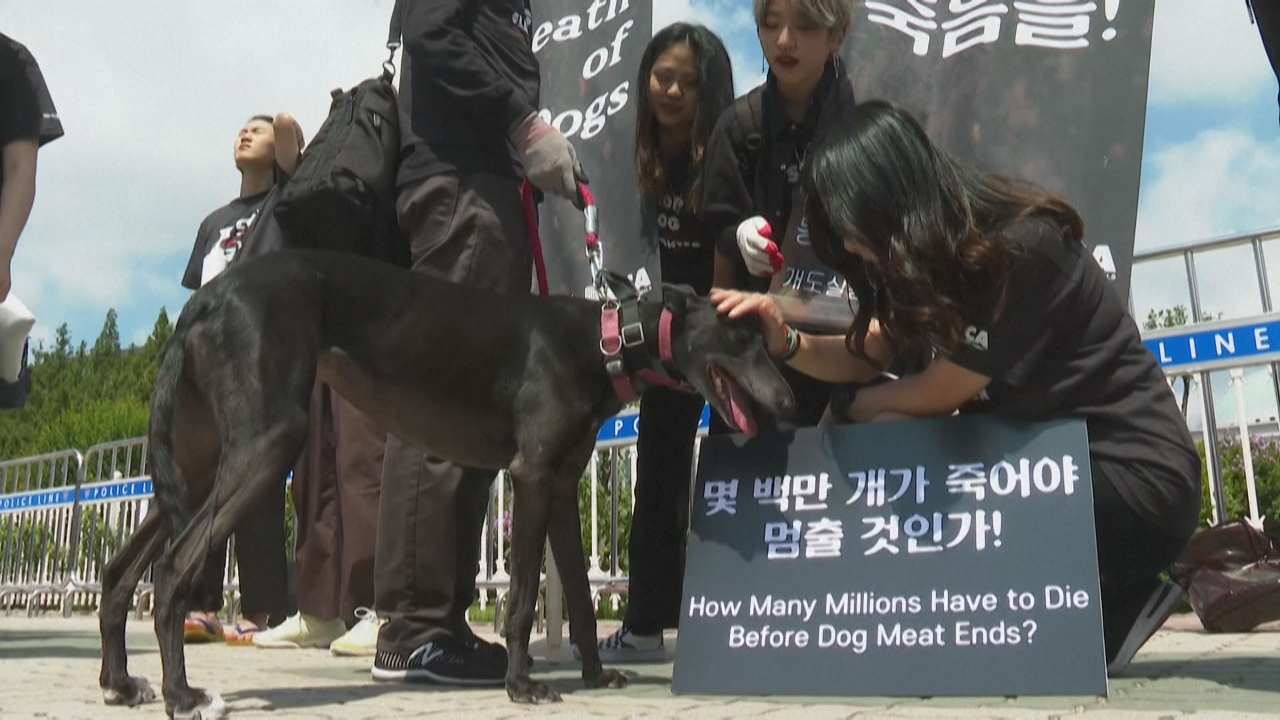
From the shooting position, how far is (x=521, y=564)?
112 inches

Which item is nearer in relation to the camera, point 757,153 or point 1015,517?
point 1015,517

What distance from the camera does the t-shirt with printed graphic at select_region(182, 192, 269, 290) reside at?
5219 mm

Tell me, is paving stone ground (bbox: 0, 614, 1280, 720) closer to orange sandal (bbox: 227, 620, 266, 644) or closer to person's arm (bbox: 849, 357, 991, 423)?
person's arm (bbox: 849, 357, 991, 423)

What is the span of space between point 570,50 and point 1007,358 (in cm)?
268

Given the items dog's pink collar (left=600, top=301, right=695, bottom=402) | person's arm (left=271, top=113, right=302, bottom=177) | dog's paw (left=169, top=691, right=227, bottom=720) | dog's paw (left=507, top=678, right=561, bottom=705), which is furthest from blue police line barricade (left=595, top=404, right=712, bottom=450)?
dog's paw (left=169, top=691, right=227, bottom=720)

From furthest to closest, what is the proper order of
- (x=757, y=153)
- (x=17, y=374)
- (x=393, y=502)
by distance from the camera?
1. (x=17, y=374)
2. (x=757, y=153)
3. (x=393, y=502)

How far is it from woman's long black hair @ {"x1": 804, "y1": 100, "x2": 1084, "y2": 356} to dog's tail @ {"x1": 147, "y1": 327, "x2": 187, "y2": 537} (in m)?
1.69

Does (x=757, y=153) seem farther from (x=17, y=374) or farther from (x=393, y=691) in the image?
(x=17, y=374)

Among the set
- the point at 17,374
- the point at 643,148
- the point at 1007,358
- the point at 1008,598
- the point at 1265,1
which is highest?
the point at 643,148

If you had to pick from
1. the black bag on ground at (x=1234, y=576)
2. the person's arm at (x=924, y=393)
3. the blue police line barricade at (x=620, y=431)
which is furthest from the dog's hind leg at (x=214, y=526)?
the blue police line barricade at (x=620, y=431)

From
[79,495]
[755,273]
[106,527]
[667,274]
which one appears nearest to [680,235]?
[667,274]

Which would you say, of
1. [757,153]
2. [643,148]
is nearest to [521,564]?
[757,153]

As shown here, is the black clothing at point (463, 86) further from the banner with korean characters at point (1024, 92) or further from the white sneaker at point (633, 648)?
the white sneaker at point (633, 648)

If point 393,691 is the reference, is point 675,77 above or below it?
above
